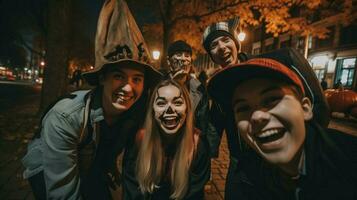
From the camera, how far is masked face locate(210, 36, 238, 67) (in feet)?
10.2

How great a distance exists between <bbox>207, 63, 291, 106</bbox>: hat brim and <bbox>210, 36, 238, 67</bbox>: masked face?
1414 mm

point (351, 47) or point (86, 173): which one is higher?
point (351, 47)

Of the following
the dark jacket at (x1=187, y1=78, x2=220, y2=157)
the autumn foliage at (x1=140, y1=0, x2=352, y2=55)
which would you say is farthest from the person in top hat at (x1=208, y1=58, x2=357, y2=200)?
the autumn foliage at (x1=140, y1=0, x2=352, y2=55)

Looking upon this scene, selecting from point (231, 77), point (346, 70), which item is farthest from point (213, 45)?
point (346, 70)

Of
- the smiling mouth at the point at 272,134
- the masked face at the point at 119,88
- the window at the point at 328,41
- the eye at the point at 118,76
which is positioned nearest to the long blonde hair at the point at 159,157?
the masked face at the point at 119,88

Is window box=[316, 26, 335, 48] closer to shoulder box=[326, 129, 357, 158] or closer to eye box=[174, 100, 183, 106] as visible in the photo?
eye box=[174, 100, 183, 106]

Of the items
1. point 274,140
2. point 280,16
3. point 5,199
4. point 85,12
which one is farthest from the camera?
point 85,12

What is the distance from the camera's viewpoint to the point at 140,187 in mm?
2453

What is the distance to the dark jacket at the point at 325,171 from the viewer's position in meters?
1.28

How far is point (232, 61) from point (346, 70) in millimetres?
22886

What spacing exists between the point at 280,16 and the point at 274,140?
8.27m

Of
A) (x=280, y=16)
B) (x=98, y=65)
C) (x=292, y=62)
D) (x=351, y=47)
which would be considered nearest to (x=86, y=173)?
(x=98, y=65)

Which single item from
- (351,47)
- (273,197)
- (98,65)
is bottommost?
(273,197)

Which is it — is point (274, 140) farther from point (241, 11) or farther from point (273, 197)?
point (241, 11)
